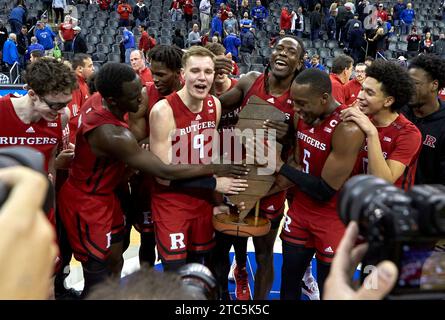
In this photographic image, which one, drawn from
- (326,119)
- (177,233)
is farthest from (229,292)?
(326,119)

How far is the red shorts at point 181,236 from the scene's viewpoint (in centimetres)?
328

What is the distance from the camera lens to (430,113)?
359 cm

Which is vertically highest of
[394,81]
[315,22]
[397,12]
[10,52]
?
[397,12]

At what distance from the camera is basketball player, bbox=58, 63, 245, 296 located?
118 inches

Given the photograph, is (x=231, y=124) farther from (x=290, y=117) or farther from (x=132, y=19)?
(x=132, y=19)

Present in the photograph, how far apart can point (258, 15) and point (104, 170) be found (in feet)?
50.2

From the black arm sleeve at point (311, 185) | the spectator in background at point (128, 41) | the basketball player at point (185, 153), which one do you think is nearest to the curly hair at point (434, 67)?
the black arm sleeve at point (311, 185)

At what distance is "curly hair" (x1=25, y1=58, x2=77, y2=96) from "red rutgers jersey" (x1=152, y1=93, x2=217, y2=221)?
0.67 m

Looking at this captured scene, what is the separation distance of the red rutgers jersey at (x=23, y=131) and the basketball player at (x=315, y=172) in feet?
4.92

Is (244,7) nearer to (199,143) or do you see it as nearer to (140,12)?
(140,12)

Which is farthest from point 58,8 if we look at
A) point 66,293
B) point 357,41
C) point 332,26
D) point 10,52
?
point 66,293

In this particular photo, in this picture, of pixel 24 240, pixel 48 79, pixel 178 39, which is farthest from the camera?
pixel 178 39

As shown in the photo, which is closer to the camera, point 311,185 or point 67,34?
point 311,185

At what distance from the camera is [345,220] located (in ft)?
4.65
